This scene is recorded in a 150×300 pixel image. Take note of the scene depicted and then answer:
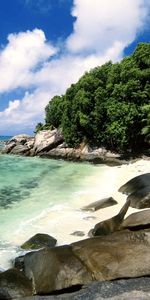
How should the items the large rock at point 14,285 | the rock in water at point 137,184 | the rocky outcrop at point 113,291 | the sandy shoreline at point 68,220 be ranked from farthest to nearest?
the rock in water at point 137,184 → the sandy shoreline at point 68,220 → the large rock at point 14,285 → the rocky outcrop at point 113,291

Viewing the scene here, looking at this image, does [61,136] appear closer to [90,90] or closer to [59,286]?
[90,90]

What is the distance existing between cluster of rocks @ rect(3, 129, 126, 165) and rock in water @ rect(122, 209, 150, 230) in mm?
30531

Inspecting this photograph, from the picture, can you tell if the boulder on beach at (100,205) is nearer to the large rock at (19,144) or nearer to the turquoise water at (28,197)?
the turquoise water at (28,197)

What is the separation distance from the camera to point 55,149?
57.9m

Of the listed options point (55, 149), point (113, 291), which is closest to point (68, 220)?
point (113, 291)

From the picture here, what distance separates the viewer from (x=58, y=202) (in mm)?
21656

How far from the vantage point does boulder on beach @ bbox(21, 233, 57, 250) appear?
541 inches

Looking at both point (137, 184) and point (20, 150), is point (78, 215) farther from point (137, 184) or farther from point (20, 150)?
point (20, 150)

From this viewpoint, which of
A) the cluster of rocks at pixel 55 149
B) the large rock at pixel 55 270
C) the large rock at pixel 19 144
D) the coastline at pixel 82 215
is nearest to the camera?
the large rock at pixel 55 270

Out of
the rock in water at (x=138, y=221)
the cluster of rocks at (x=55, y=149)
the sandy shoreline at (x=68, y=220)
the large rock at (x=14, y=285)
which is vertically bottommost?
the large rock at (x=14, y=285)

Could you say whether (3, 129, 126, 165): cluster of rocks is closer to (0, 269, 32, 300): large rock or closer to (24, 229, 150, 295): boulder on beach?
(24, 229, 150, 295): boulder on beach

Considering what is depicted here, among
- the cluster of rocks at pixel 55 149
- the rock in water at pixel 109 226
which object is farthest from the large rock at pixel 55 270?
the cluster of rocks at pixel 55 149

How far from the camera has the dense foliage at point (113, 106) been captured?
4691cm

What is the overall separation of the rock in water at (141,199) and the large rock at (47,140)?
39.2m
